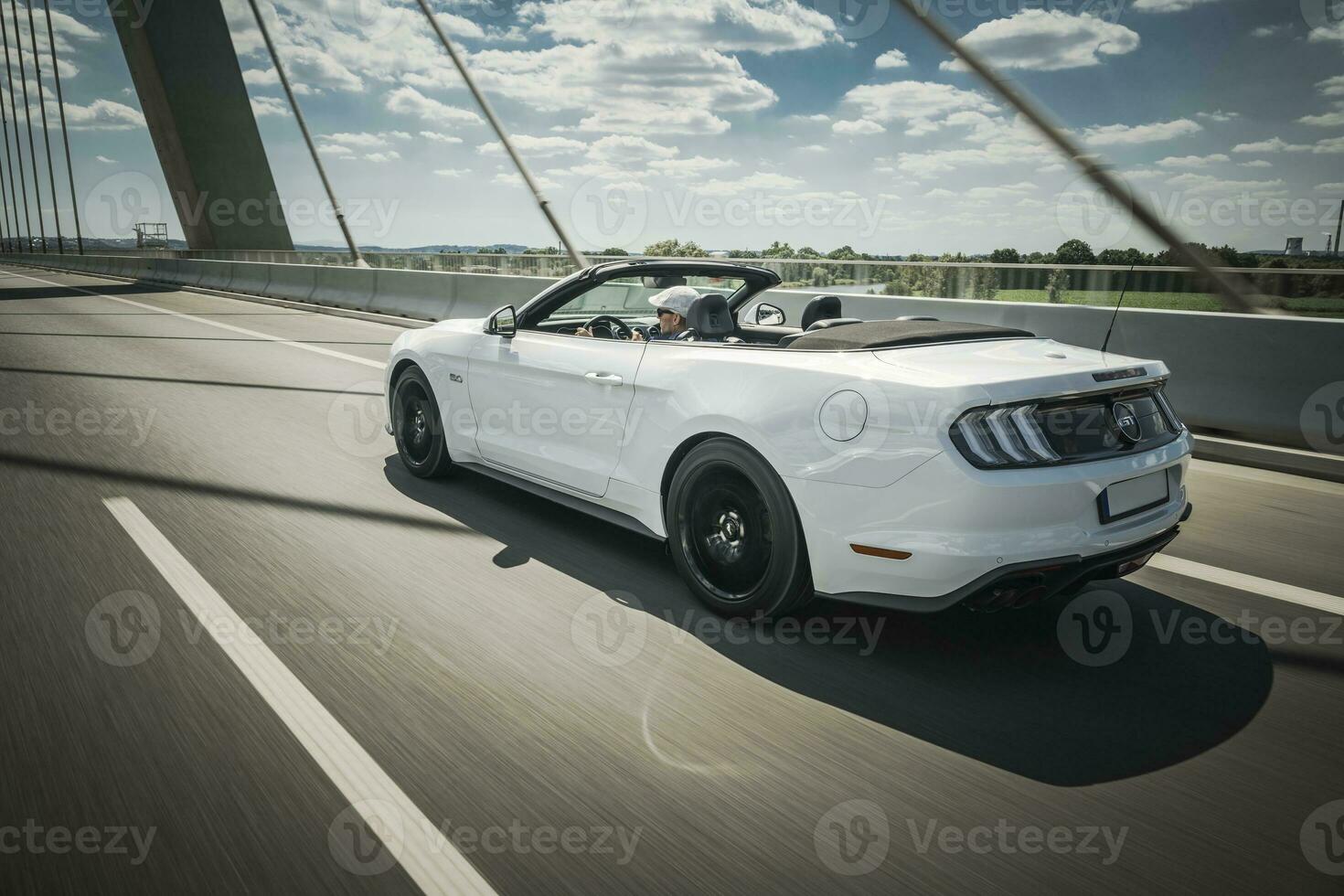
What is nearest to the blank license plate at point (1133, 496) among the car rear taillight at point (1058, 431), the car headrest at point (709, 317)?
the car rear taillight at point (1058, 431)

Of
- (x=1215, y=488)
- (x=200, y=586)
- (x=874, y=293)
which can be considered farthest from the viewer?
(x=874, y=293)

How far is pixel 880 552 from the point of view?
320 centimetres

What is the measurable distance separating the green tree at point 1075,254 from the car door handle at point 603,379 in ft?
37.7

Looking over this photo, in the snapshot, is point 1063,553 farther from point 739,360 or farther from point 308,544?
point 308,544

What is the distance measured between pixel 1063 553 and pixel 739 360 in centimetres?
144

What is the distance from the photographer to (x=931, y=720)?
302 centimetres

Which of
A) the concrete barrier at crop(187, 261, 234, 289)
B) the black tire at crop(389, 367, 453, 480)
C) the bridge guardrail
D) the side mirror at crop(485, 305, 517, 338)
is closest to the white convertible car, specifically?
the side mirror at crop(485, 305, 517, 338)

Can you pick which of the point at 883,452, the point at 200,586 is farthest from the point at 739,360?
the point at 200,586

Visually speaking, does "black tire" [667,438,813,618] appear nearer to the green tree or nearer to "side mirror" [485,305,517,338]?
"side mirror" [485,305,517,338]

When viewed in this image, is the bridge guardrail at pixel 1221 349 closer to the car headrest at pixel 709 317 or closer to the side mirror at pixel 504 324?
the car headrest at pixel 709 317

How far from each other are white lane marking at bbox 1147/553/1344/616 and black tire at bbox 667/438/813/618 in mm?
2079

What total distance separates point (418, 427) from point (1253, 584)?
4802 mm

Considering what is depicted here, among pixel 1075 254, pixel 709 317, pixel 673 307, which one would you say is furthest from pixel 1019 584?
pixel 1075 254

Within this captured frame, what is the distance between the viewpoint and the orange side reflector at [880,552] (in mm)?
3150
